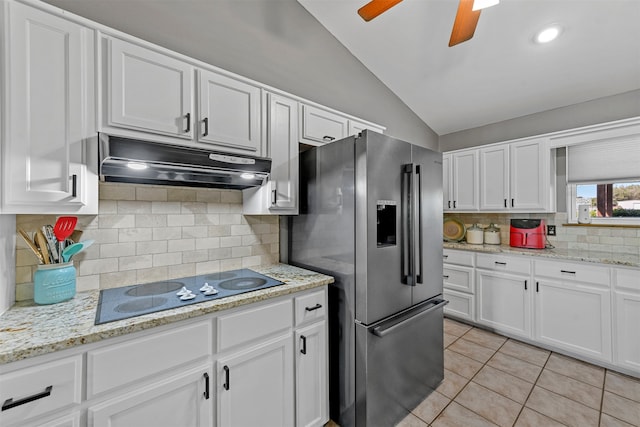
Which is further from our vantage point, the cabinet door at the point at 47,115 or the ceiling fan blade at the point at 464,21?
the ceiling fan blade at the point at 464,21

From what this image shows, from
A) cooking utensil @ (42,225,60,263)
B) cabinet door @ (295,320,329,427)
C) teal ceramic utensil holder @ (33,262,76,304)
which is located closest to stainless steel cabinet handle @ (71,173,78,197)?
cooking utensil @ (42,225,60,263)

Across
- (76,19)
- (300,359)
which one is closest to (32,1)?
(76,19)

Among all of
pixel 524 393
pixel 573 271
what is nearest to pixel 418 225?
pixel 524 393

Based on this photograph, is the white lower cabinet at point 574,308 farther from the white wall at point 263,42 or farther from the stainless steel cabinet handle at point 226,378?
the stainless steel cabinet handle at point 226,378

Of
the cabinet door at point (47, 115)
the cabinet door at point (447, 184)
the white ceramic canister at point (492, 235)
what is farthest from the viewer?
the cabinet door at point (447, 184)

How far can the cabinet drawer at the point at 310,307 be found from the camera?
1.65 m

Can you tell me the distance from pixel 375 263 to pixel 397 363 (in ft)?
2.40

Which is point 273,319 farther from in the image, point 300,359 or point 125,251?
point 125,251

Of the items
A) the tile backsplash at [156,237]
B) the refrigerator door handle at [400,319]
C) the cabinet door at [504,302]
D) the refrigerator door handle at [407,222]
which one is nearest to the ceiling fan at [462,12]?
the refrigerator door handle at [407,222]

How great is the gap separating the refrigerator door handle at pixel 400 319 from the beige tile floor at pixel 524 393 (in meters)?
0.68

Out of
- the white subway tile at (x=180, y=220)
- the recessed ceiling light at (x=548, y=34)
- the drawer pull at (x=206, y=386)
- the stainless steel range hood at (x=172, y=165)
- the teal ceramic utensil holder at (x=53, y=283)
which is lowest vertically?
the drawer pull at (x=206, y=386)

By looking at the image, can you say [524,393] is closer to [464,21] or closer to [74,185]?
[464,21]

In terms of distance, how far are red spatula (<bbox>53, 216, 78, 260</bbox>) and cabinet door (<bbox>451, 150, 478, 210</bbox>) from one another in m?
3.78

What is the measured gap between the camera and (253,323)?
1457mm
